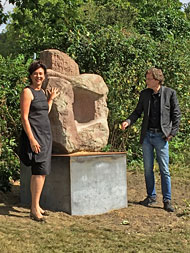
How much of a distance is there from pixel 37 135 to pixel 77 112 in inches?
39.6

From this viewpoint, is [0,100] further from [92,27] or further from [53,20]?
[92,27]

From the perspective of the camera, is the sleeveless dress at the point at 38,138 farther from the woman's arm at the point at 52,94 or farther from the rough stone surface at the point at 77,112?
the rough stone surface at the point at 77,112

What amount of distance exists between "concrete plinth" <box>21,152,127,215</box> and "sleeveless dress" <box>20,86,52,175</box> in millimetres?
352

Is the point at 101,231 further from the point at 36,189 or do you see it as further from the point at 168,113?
the point at 168,113

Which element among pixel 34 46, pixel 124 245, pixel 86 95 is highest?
pixel 34 46

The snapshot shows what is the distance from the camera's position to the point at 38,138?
181 inches

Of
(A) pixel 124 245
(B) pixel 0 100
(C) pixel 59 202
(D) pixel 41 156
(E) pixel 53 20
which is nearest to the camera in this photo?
(A) pixel 124 245

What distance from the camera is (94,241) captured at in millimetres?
3980

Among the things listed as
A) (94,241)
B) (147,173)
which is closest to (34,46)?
(147,173)

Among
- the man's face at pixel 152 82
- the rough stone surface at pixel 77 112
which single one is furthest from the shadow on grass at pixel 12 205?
the man's face at pixel 152 82

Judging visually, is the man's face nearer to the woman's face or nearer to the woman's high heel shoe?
the woman's face

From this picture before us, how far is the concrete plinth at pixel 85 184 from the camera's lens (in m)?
4.94

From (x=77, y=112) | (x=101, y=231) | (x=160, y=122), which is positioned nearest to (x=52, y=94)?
(x=77, y=112)

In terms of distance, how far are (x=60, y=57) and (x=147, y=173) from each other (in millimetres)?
1864
